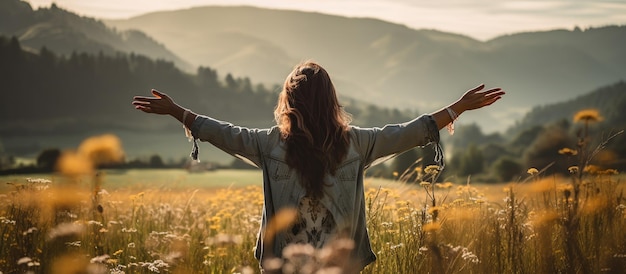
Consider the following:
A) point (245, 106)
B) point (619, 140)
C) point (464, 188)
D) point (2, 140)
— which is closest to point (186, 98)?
point (245, 106)

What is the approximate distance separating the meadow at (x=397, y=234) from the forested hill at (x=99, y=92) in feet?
325

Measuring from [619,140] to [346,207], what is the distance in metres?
79.9

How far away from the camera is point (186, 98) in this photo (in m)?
142

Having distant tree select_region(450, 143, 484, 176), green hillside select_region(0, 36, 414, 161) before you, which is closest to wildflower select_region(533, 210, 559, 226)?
distant tree select_region(450, 143, 484, 176)

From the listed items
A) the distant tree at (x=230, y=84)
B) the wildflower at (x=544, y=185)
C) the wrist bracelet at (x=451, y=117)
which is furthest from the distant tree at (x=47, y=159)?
the distant tree at (x=230, y=84)

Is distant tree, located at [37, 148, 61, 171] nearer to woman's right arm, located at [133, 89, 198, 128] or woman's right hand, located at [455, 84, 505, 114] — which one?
woman's right arm, located at [133, 89, 198, 128]

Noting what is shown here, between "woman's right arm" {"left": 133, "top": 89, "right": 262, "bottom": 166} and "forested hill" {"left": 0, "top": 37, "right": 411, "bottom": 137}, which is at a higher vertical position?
"forested hill" {"left": 0, "top": 37, "right": 411, "bottom": 137}

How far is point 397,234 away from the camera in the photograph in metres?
5.80

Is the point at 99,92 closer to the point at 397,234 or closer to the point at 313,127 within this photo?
the point at 397,234

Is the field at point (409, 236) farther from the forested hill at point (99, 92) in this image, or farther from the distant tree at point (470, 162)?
the forested hill at point (99, 92)

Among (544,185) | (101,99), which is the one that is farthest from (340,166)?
(101,99)

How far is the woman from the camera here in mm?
3635

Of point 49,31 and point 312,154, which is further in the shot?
point 49,31

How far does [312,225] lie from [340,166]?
0.36m
